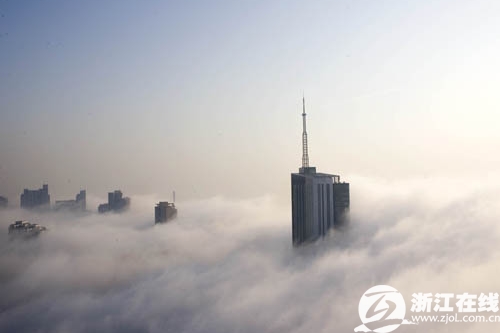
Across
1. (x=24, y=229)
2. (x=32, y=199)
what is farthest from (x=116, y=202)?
(x=24, y=229)

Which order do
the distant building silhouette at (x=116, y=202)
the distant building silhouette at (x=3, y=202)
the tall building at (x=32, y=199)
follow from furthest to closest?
the distant building silhouette at (x=116, y=202) → the tall building at (x=32, y=199) → the distant building silhouette at (x=3, y=202)

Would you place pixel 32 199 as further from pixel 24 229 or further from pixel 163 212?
pixel 163 212

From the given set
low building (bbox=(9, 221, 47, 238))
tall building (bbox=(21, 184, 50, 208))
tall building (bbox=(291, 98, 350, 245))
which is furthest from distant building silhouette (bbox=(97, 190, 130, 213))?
tall building (bbox=(291, 98, 350, 245))

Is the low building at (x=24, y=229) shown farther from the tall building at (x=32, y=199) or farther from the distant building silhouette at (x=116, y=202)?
the distant building silhouette at (x=116, y=202)

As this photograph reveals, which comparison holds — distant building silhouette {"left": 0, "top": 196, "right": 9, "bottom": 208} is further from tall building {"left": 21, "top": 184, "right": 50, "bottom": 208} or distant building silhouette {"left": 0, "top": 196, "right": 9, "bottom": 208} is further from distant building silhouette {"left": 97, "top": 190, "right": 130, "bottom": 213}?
distant building silhouette {"left": 97, "top": 190, "right": 130, "bottom": 213}

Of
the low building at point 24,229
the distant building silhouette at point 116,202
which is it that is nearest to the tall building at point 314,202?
the low building at point 24,229
